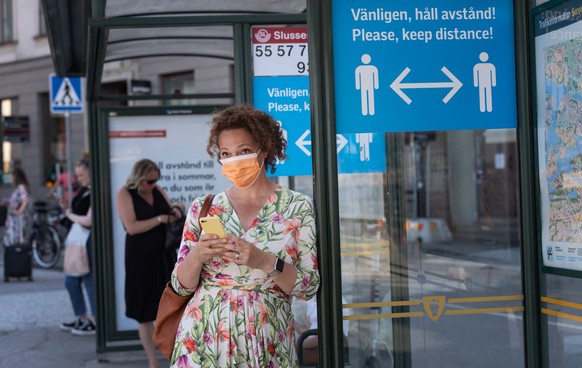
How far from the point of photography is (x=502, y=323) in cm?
507

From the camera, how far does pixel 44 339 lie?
30.8ft

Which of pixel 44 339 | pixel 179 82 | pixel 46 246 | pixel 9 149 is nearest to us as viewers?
pixel 44 339

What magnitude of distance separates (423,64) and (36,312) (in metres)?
8.59

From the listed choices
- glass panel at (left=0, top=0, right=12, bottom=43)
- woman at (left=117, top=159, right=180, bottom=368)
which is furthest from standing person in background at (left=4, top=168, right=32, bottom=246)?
Result: glass panel at (left=0, top=0, right=12, bottom=43)

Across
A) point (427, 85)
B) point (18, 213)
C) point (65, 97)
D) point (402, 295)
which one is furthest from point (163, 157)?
point (18, 213)

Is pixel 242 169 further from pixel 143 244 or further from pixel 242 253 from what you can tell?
pixel 143 244

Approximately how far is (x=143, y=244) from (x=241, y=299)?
4.20 m

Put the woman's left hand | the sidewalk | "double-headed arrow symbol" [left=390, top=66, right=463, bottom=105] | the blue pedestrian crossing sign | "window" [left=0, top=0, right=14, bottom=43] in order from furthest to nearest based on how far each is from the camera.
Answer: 1. "window" [left=0, top=0, right=14, bottom=43]
2. the blue pedestrian crossing sign
3. the sidewalk
4. "double-headed arrow symbol" [left=390, top=66, right=463, bottom=105]
5. the woman's left hand

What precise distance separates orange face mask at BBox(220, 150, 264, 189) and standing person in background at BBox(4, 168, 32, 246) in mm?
12953

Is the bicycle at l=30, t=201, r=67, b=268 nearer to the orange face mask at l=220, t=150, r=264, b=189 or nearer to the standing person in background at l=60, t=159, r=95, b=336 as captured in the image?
Result: the standing person in background at l=60, t=159, r=95, b=336

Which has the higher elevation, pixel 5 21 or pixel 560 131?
pixel 5 21

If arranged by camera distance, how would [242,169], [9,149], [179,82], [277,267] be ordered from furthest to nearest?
[9,149] → [179,82] → [242,169] → [277,267]

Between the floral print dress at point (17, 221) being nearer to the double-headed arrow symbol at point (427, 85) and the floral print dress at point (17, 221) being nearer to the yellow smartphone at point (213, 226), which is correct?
the double-headed arrow symbol at point (427, 85)

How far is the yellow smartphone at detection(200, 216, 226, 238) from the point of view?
3.19 m
